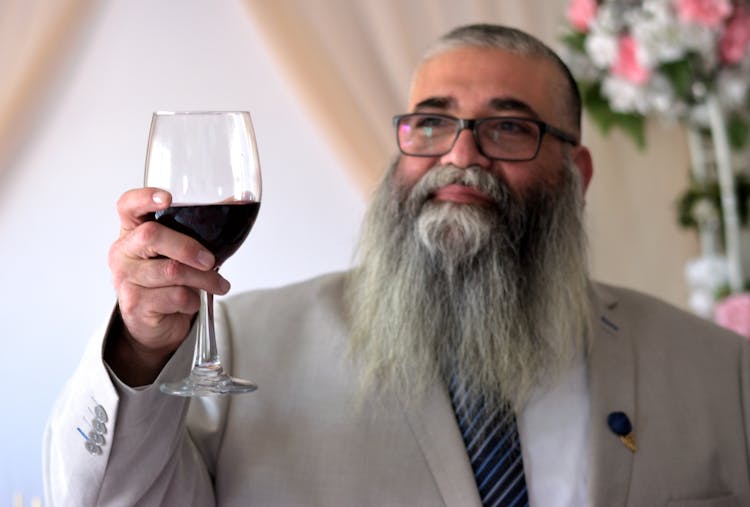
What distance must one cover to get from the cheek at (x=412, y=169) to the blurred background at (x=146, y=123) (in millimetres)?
1098

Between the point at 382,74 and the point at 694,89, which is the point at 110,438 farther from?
the point at 694,89

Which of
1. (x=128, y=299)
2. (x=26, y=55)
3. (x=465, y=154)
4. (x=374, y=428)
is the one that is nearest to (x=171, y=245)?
(x=128, y=299)

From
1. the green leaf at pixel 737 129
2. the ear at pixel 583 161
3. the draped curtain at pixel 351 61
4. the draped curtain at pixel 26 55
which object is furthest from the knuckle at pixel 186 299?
the green leaf at pixel 737 129

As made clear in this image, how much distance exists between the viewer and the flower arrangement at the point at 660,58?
3.71 m

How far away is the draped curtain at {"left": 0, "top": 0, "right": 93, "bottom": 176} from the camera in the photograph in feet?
9.41

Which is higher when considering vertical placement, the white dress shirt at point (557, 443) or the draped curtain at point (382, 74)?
the draped curtain at point (382, 74)

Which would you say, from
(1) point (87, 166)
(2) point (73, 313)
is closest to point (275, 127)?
(1) point (87, 166)

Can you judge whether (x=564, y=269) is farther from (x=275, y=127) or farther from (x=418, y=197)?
(x=275, y=127)

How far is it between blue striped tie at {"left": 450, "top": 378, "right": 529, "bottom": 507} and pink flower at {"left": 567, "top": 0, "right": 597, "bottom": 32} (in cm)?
223

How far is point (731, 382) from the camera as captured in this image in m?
2.23

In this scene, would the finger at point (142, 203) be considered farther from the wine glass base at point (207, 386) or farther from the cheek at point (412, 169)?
the cheek at point (412, 169)

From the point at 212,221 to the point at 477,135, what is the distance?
3.36 ft

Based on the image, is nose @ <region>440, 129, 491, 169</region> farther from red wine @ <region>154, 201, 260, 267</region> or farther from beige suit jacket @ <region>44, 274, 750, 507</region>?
red wine @ <region>154, 201, 260, 267</region>

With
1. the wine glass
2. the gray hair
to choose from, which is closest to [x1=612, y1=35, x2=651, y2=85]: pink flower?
the gray hair
